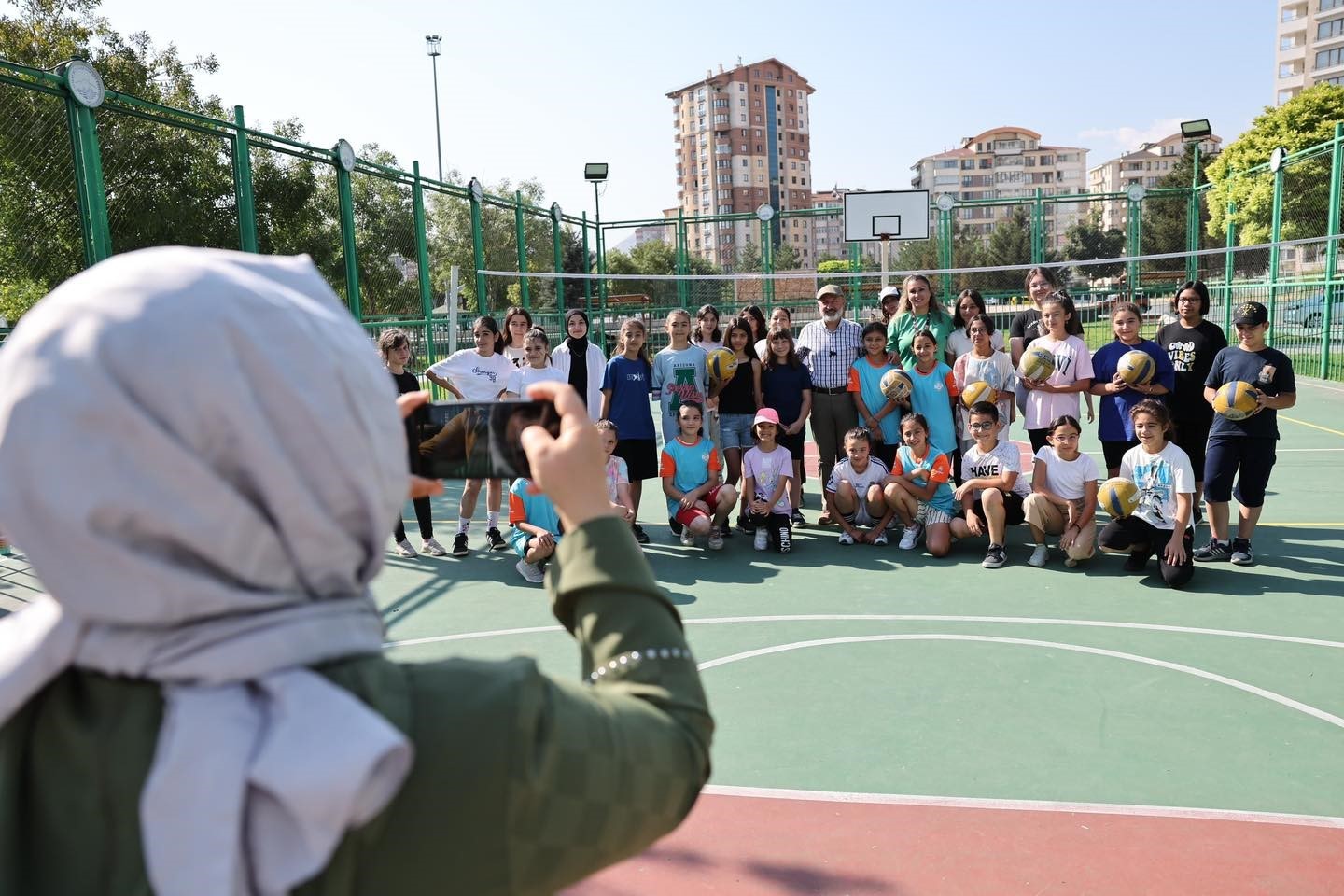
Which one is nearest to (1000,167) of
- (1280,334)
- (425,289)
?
(1280,334)

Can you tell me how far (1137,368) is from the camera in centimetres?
671

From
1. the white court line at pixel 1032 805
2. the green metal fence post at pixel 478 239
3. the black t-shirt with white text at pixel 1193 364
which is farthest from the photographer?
the green metal fence post at pixel 478 239

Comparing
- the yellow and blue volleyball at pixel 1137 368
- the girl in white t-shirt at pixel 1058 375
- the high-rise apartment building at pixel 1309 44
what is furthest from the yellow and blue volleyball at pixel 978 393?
the high-rise apartment building at pixel 1309 44

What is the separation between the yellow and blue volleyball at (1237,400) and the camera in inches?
245

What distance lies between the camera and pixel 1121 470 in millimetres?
6438

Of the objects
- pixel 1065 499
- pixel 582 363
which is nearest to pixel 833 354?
pixel 582 363

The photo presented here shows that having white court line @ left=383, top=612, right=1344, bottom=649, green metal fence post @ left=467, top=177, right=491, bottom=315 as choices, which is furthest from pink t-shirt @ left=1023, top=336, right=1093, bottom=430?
green metal fence post @ left=467, top=177, right=491, bottom=315

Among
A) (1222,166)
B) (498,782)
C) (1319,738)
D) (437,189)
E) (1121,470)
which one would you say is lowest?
(1319,738)

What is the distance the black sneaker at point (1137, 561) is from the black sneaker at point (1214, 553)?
0.41m

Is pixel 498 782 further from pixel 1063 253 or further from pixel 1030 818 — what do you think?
pixel 1063 253

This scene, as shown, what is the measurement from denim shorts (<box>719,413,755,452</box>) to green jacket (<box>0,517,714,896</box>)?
7220 mm

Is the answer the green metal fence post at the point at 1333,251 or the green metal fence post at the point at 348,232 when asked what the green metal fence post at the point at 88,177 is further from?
the green metal fence post at the point at 1333,251

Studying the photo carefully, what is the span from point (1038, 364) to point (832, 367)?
5.47 feet

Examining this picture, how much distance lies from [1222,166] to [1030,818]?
40.9 meters
